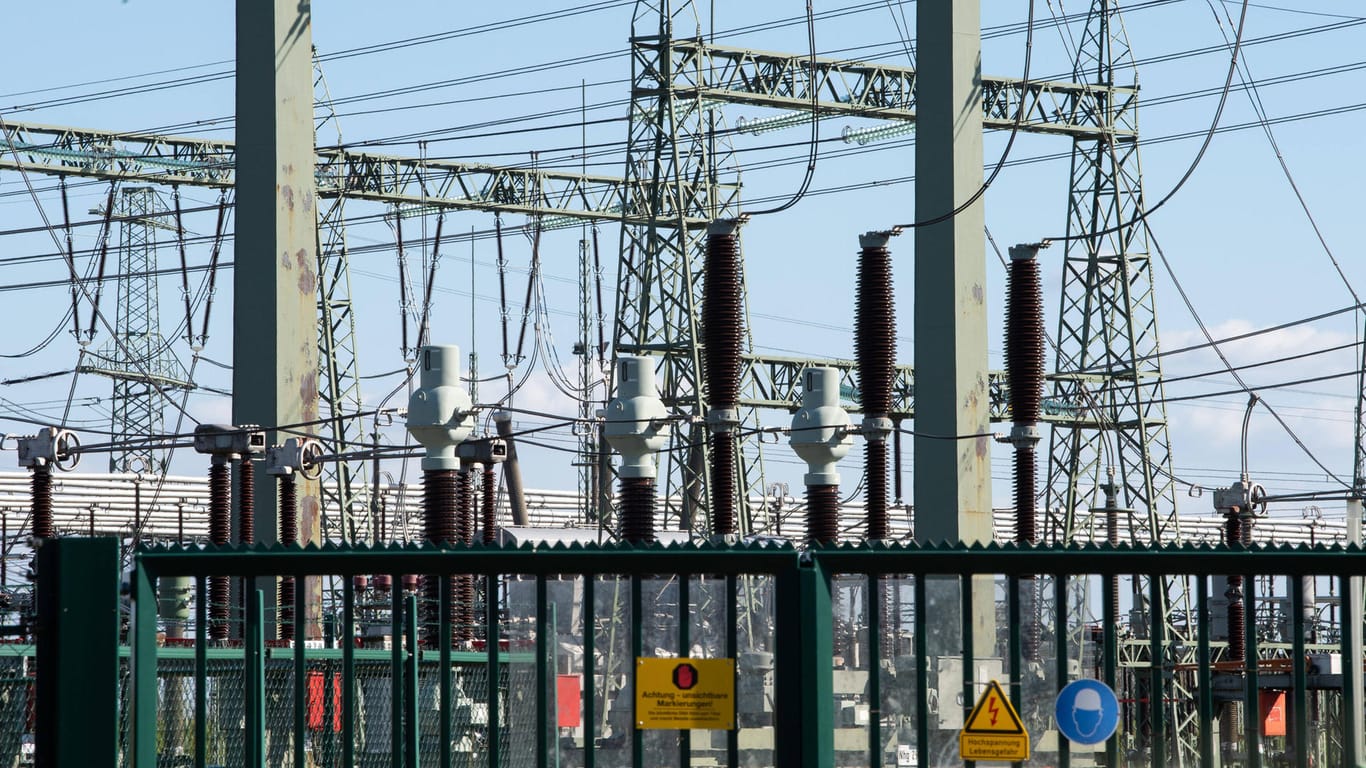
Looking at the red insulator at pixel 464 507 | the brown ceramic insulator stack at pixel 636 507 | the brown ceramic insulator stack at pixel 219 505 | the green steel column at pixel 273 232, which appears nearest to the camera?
the brown ceramic insulator stack at pixel 636 507

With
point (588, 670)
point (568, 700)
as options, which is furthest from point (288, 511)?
point (588, 670)

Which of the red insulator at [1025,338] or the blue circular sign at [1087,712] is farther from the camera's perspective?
the red insulator at [1025,338]

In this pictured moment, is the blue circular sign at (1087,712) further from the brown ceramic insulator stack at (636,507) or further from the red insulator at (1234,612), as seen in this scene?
the red insulator at (1234,612)

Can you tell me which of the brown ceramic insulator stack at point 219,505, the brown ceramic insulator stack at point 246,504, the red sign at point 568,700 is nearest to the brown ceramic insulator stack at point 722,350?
the brown ceramic insulator stack at point 246,504

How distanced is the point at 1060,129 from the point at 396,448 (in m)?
13.0

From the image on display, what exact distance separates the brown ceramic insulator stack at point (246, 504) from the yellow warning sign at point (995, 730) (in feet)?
35.4

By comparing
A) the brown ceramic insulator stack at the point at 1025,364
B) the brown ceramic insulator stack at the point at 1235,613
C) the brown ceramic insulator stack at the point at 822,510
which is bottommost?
the brown ceramic insulator stack at the point at 1235,613

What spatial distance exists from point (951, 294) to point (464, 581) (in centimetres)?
610

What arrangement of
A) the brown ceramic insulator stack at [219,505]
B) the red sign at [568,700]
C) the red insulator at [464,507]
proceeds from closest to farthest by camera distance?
the red sign at [568,700] → the red insulator at [464,507] → the brown ceramic insulator stack at [219,505]

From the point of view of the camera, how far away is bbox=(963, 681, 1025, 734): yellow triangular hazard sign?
6.85 m

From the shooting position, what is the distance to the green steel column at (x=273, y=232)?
53.3 feet

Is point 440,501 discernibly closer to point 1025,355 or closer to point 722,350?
point 722,350

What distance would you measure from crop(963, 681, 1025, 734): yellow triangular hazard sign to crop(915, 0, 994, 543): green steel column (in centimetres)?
891

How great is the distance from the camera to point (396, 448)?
17.7m
